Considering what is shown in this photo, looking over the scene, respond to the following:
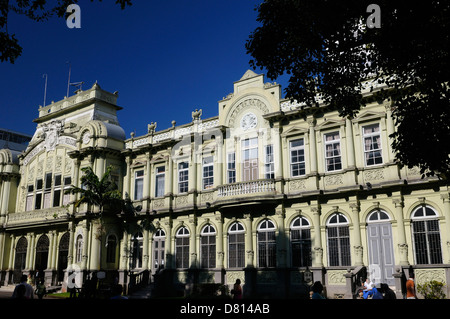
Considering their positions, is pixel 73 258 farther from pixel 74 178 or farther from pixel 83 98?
Answer: pixel 83 98

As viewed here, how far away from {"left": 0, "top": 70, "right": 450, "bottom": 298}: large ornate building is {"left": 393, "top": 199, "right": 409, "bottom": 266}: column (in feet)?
0.15

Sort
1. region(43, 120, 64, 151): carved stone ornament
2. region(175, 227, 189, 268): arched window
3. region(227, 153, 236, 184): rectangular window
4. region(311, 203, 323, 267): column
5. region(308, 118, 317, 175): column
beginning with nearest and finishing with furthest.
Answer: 1. region(311, 203, 323, 267): column
2. region(308, 118, 317, 175): column
3. region(227, 153, 236, 184): rectangular window
4. region(175, 227, 189, 268): arched window
5. region(43, 120, 64, 151): carved stone ornament

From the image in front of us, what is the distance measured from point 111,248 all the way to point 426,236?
19106mm

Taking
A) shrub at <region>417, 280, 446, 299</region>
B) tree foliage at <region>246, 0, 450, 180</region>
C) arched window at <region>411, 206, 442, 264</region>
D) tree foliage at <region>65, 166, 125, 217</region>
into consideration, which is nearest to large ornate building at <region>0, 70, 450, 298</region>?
arched window at <region>411, 206, 442, 264</region>

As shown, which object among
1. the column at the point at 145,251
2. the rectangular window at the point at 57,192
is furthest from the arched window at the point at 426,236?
the rectangular window at the point at 57,192

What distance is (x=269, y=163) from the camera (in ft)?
77.0

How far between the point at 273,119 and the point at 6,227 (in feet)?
79.5

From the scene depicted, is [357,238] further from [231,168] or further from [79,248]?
[79,248]

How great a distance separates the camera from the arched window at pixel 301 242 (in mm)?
21312

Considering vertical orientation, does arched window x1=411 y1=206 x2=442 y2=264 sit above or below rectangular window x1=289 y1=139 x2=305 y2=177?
below

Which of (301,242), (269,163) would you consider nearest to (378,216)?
(301,242)

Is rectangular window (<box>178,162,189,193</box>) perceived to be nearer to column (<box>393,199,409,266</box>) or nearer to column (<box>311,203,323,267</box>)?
column (<box>311,203,323,267</box>)

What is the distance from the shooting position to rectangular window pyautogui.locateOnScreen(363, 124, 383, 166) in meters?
20.4
